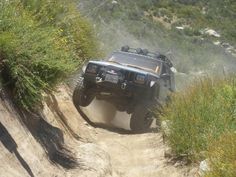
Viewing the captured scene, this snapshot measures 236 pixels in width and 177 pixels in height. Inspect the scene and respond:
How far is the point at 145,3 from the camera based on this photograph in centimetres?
4062

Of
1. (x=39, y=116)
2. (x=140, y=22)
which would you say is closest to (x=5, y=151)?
(x=39, y=116)

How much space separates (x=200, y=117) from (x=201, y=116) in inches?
1.8

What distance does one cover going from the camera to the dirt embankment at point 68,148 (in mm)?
5828

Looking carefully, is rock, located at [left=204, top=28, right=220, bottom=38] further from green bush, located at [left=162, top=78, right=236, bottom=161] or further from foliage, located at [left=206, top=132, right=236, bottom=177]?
foliage, located at [left=206, top=132, right=236, bottom=177]

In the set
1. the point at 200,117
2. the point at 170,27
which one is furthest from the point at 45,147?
the point at 170,27

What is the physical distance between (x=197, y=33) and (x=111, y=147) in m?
30.2

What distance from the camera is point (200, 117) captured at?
753cm

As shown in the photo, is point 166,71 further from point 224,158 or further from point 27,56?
point 224,158

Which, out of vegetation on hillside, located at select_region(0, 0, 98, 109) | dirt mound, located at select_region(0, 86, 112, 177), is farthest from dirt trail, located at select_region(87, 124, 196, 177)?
vegetation on hillside, located at select_region(0, 0, 98, 109)

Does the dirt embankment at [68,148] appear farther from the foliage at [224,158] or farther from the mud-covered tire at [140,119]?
the foliage at [224,158]

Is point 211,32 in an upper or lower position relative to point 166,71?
lower

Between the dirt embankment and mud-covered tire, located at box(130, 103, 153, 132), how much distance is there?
28cm

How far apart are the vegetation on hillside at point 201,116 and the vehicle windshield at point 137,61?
9.17 ft

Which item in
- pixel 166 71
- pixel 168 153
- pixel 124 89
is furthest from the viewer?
pixel 166 71
